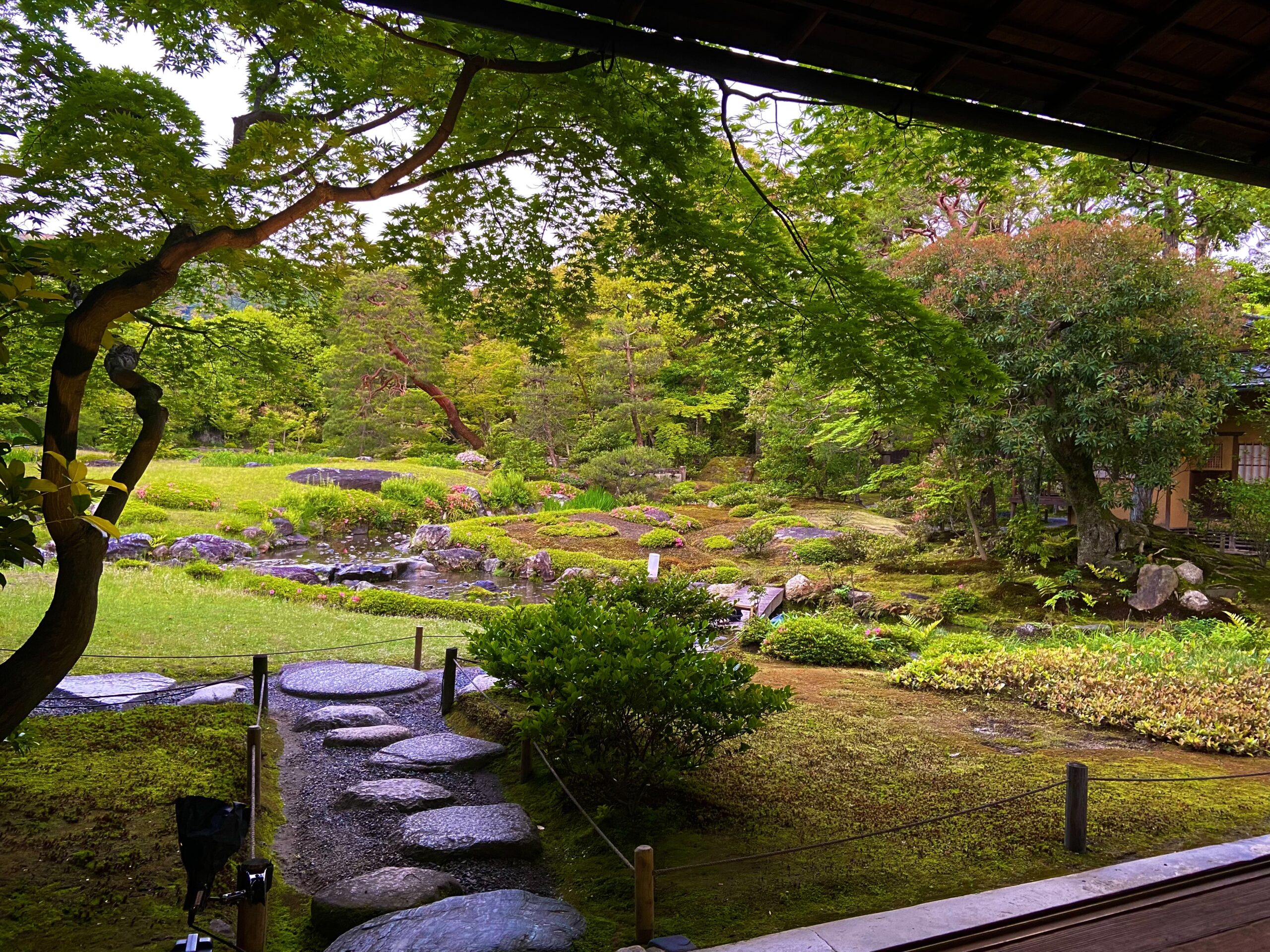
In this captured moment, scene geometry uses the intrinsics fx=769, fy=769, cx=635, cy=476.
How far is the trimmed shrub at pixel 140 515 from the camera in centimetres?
1403

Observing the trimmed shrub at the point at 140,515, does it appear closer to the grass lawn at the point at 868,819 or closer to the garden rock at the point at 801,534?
the grass lawn at the point at 868,819

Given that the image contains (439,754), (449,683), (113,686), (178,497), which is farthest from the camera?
(178,497)

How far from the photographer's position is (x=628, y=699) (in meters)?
4.12

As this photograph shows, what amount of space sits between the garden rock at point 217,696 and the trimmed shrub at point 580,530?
33.6ft

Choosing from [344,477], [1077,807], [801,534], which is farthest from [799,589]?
[344,477]

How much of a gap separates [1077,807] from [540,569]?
11636 millimetres

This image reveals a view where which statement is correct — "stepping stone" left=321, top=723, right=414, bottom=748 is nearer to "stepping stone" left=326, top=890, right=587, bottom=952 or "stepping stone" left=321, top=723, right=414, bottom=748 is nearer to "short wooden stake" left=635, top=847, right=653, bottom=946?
"stepping stone" left=326, top=890, right=587, bottom=952

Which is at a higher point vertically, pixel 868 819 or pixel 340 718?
pixel 868 819

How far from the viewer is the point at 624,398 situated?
21516mm

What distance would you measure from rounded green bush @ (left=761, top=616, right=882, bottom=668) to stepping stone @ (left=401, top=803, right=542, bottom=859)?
529cm

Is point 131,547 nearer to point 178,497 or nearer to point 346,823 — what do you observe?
point 178,497

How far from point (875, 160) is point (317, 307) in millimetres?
5066

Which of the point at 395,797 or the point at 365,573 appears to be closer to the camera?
the point at 395,797

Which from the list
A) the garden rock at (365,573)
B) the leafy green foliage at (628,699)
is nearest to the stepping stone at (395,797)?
the leafy green foliage at (628,699)
